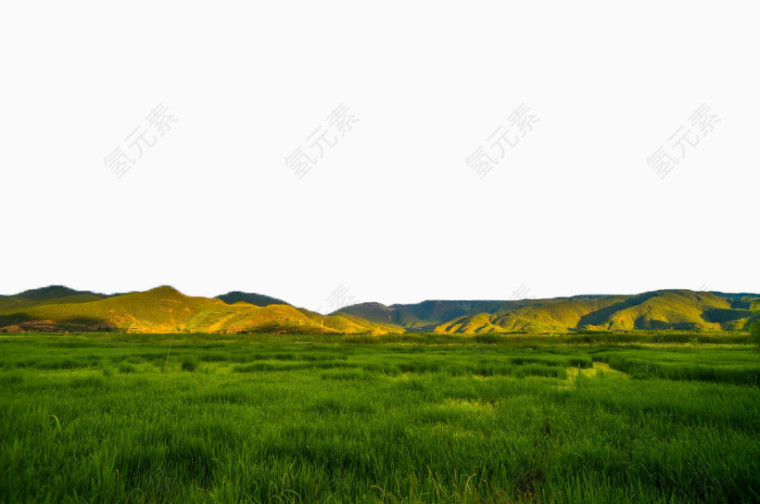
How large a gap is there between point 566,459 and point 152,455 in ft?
14.1

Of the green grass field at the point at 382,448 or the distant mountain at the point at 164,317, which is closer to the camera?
the green grass field at the point at 382,448

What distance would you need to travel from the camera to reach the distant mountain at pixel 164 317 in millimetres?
110312

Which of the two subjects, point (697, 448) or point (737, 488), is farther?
point (697, 448)

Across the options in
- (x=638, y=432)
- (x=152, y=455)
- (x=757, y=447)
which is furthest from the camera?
(x=638, y=432)

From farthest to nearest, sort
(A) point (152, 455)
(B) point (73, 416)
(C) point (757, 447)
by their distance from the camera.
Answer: (B) point (73, 416) → (A) point (152, 455) → (C) point (757, 447)

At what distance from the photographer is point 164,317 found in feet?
444

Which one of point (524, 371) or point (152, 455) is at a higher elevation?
→ point (152, 455)

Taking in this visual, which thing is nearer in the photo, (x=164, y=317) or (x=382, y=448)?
(x=382, y=448)

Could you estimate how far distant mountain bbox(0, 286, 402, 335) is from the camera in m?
110

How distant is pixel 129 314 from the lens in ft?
433

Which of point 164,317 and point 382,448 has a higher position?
point 382,448

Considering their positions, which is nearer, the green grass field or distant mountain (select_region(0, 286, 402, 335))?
the green grass field

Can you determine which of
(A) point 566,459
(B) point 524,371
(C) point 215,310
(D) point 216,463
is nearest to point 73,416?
(D) point 216,463

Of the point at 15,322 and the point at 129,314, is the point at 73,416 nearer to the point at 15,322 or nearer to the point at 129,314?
the point at 129,314
